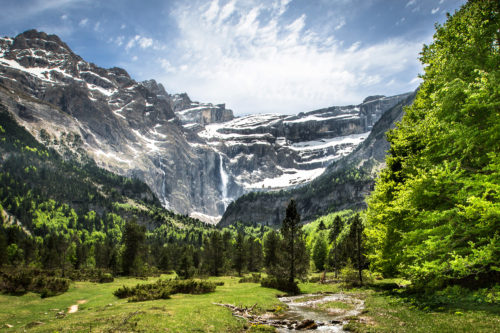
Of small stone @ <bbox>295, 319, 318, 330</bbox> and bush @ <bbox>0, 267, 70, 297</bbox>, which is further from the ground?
small stone @ <bbox>295, 319, 318, 330</bbox>

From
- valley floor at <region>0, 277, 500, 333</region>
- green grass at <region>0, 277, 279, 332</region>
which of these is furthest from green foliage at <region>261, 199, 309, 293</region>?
valley floor at <region>0, 277, 500, 333</region>

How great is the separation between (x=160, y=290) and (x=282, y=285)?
20538 millimetres

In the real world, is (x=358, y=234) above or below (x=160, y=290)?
above

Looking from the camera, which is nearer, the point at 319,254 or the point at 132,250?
the point at 132,250

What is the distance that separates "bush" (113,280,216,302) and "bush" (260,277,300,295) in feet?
31.9

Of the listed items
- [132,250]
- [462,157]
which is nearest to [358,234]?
[462,157]

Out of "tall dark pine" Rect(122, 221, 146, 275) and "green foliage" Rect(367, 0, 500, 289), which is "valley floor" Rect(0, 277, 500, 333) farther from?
"tall dark pine" Rect(122, 221, 146, 275)

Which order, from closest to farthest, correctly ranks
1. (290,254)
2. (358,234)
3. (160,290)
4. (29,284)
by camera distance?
(160,290) → (29,284) → (358,234) → (290,254)

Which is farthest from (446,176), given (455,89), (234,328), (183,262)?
(183,262)

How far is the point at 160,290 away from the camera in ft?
135

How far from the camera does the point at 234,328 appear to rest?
74.4 ft

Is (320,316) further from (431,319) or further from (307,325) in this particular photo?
(431,319)

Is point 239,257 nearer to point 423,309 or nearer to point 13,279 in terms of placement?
point 13,279

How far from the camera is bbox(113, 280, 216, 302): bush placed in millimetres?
39481
